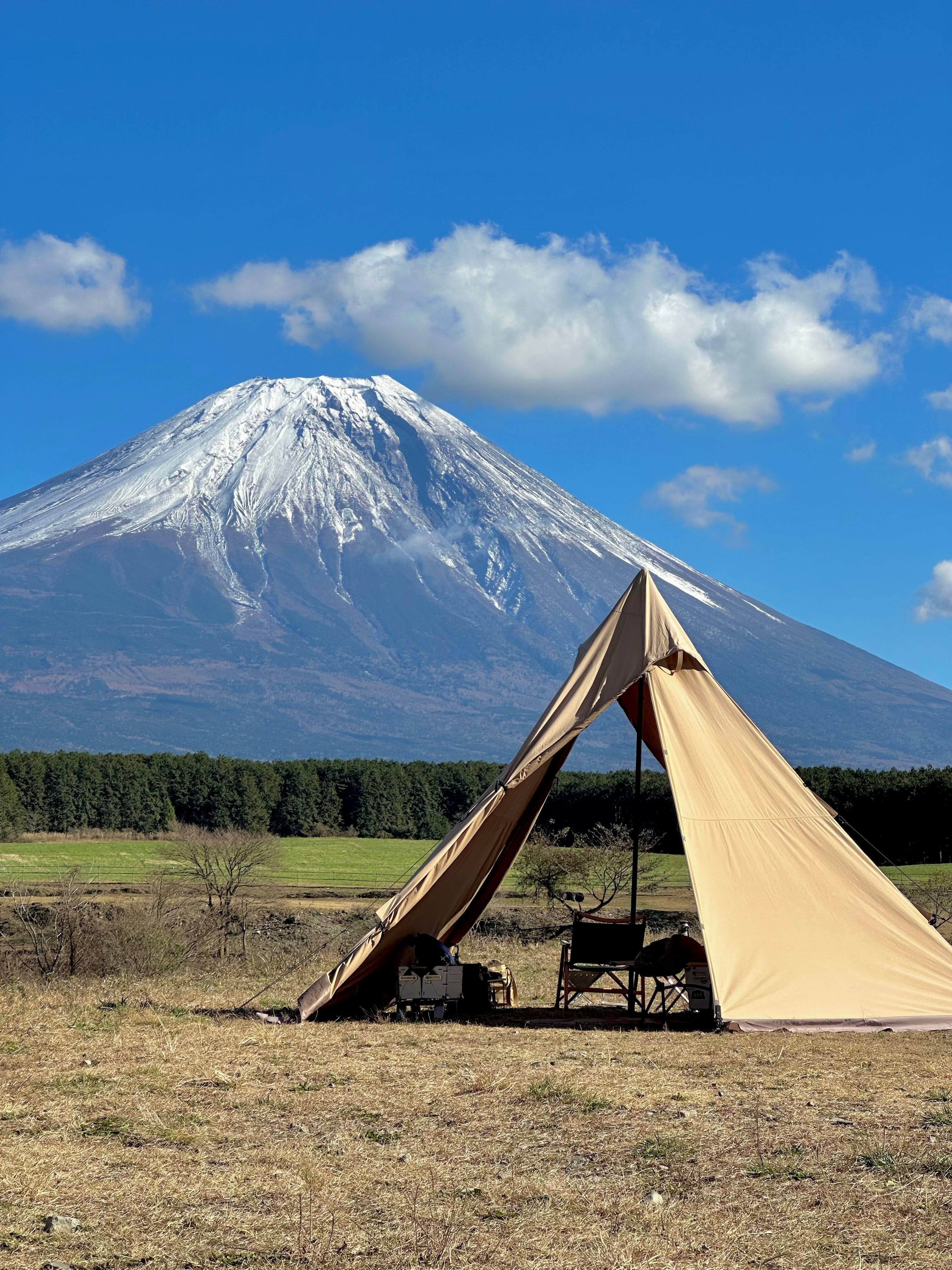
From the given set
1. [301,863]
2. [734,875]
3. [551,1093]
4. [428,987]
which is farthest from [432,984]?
[301,863]

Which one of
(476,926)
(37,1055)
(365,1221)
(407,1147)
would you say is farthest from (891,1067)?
(476,926)

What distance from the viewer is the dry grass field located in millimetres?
5055

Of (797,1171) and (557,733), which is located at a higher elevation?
(557,733)

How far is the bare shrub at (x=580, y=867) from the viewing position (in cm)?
2953

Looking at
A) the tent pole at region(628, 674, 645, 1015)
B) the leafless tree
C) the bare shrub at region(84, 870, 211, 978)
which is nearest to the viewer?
the tent pole at region(628, 674, 645, 1015)

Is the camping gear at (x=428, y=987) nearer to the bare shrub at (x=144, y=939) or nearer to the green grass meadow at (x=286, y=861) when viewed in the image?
the bare shrub at (x=144, y=939)

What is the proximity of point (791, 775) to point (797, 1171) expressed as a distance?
6498 mm

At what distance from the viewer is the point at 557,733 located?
457 inches

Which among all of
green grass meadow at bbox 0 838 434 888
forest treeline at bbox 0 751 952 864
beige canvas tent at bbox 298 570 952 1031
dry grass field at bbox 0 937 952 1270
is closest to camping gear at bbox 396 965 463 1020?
beige canvas tent at bbox 298 570 952 1031

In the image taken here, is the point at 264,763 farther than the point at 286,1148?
Yes

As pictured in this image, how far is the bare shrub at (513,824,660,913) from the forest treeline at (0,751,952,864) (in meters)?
14.5

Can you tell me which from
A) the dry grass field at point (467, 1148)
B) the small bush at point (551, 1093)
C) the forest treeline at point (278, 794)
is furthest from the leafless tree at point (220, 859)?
the forest treeline at point (278, 794)

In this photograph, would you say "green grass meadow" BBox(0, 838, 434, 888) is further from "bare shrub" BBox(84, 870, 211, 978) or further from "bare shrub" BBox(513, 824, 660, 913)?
"bare shrub" BBox(84, 870, 211, 978)

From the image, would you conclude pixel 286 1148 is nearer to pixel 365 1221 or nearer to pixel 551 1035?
pixel 365 1221
